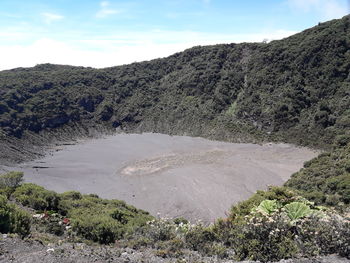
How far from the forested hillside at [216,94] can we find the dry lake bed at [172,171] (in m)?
6.39

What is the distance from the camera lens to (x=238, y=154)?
50.5 m

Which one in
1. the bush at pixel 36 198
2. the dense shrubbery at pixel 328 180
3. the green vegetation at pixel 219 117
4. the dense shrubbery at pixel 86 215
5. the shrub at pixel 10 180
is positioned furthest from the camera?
the dense shrubbery at pixel 328 180

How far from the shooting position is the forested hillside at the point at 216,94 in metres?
58.2

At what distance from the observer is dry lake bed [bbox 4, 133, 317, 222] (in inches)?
1321

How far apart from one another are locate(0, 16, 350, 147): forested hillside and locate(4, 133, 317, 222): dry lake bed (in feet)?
21.0

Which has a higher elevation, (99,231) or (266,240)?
(266,240)

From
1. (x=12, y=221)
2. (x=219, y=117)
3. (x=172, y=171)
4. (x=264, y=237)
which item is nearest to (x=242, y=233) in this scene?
(x=264, y=237)

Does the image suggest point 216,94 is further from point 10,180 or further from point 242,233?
point 242,233

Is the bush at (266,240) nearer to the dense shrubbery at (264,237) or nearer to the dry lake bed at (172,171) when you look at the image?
the dense shrubbery at (264,237)

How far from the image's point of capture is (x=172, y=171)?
4425 cm

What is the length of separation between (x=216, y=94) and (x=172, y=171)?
107 feet

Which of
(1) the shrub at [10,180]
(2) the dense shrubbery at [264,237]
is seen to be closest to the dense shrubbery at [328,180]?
(2) the dense shrubbery at [264,237]

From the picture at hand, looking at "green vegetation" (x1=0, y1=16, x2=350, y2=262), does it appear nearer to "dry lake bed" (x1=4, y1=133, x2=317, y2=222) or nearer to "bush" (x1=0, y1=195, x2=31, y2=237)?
"bush" (x1=0, y1=195, x2=31, y2=237)

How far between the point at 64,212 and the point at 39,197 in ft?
5.13
